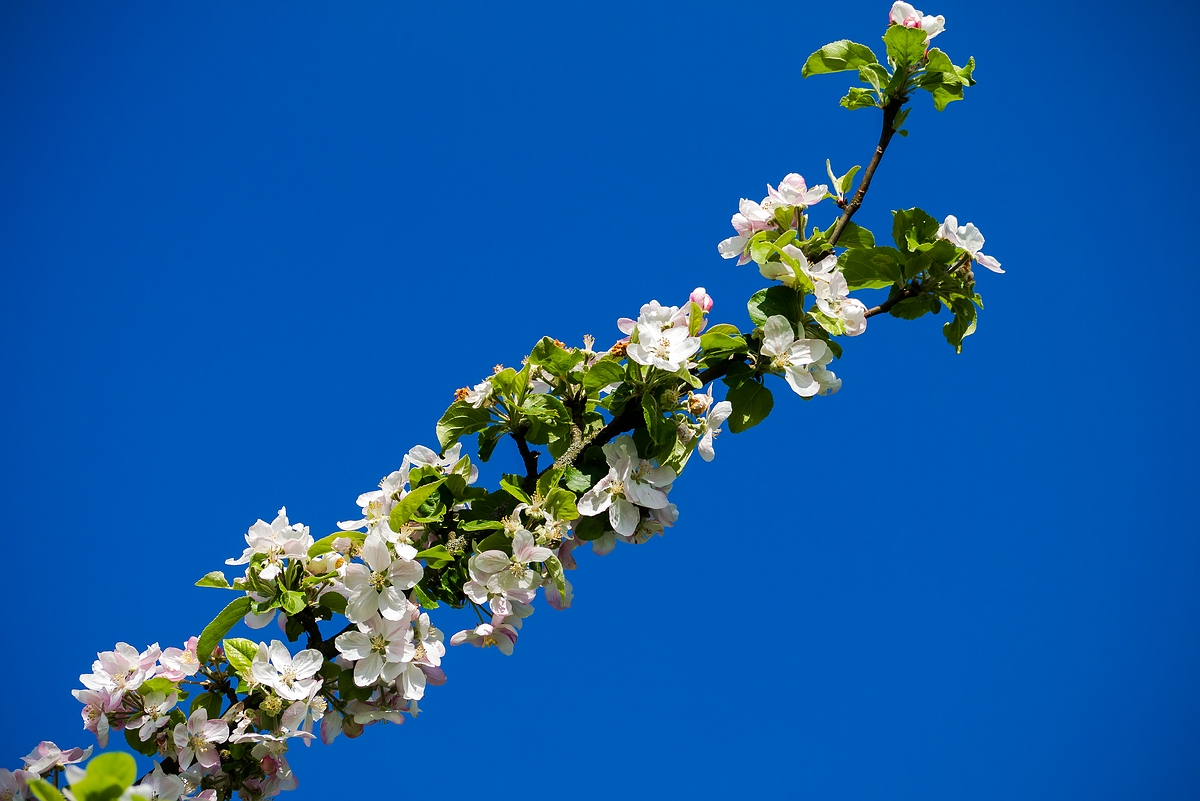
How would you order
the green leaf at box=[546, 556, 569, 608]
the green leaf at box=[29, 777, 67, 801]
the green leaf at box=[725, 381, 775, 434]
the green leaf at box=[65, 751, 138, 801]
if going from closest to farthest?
the green leaf at box=[65, 751, 138, 801]
the green leaf at box=[29, 777, 67, 801]
the green leaf at box=[546, 556, 569, 608]
the green leaf at box=[725, 381, 775, 434]

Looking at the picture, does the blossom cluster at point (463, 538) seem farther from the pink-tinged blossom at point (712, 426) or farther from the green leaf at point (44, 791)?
the green leaf at point (44, 791)

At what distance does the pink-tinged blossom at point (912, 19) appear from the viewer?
5.16 ft

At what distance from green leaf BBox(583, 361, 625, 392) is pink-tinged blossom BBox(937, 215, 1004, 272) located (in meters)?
0.67

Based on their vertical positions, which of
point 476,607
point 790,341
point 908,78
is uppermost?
point 908,78

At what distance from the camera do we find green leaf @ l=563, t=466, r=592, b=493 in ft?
4.74

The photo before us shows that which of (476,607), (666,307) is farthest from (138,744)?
(666,307)

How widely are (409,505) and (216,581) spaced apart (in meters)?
0.37

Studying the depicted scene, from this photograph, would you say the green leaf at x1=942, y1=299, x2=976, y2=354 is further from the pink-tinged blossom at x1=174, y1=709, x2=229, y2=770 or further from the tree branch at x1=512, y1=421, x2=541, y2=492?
the pink-tinged blossom at x1=174, y1=709, x2=229, y2=770

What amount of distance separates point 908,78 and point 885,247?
0.33m

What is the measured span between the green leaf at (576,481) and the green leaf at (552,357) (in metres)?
0.18

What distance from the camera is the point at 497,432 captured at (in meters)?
1.55

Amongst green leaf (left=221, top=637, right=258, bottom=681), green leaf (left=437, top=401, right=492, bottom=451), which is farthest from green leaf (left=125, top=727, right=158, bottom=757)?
green leaf (left=437, top=401, right=492, bottom=451)

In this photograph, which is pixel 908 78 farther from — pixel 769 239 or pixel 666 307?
pixel 666 307

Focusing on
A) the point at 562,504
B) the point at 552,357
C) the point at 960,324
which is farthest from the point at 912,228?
the point at 562,504
